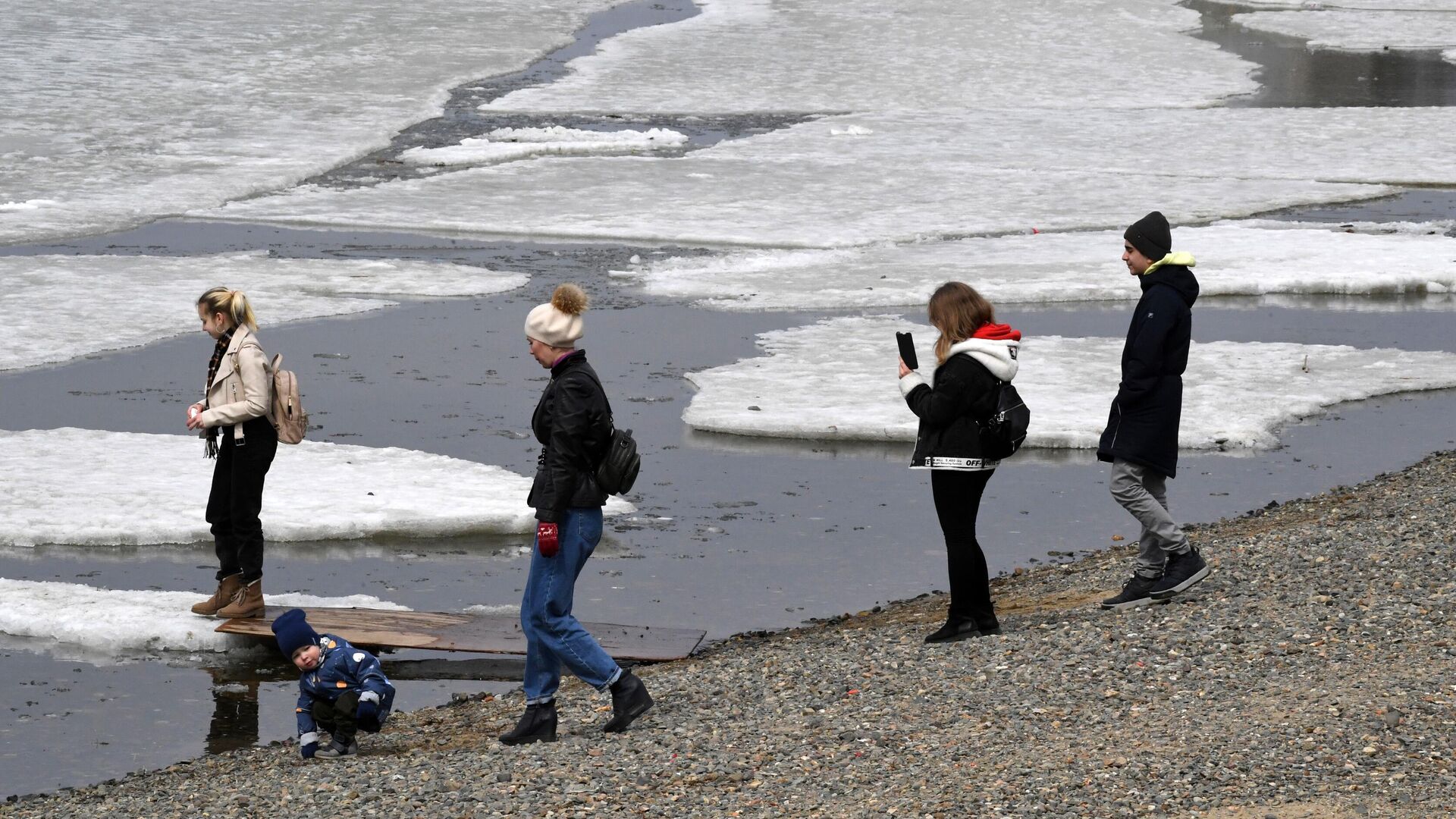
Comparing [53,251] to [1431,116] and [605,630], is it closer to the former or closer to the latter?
[605,630]

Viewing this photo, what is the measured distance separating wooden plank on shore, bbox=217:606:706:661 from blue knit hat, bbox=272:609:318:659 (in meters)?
1.14

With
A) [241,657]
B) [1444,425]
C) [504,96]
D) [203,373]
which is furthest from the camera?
[504,96]

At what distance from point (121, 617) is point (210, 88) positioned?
2646 cm

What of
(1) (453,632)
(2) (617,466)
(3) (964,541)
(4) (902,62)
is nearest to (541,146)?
(4) (902,62)

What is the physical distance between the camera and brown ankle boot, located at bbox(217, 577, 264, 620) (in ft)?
27.5

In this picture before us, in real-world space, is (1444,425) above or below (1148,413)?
below

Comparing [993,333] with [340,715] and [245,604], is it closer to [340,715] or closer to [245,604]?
[340,715]

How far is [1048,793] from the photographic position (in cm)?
546

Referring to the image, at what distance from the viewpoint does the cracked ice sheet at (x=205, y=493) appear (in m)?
10.0

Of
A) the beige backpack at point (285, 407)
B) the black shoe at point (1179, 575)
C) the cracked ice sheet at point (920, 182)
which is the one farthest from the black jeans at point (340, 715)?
the cracked ice sheet at point (920, 182)

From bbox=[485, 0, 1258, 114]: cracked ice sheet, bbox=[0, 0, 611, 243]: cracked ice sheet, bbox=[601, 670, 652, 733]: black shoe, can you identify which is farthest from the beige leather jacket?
bbox=[485, 0, 1258, 114]: cracked ice sheet

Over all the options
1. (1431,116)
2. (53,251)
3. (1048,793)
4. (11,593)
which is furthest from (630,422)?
(1431,116)

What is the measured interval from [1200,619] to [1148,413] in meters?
0.98

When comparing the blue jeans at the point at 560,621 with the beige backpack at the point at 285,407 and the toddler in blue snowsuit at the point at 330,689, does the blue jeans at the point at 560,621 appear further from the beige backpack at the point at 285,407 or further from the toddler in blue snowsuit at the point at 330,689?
the beige backpack at the point at 285,407
